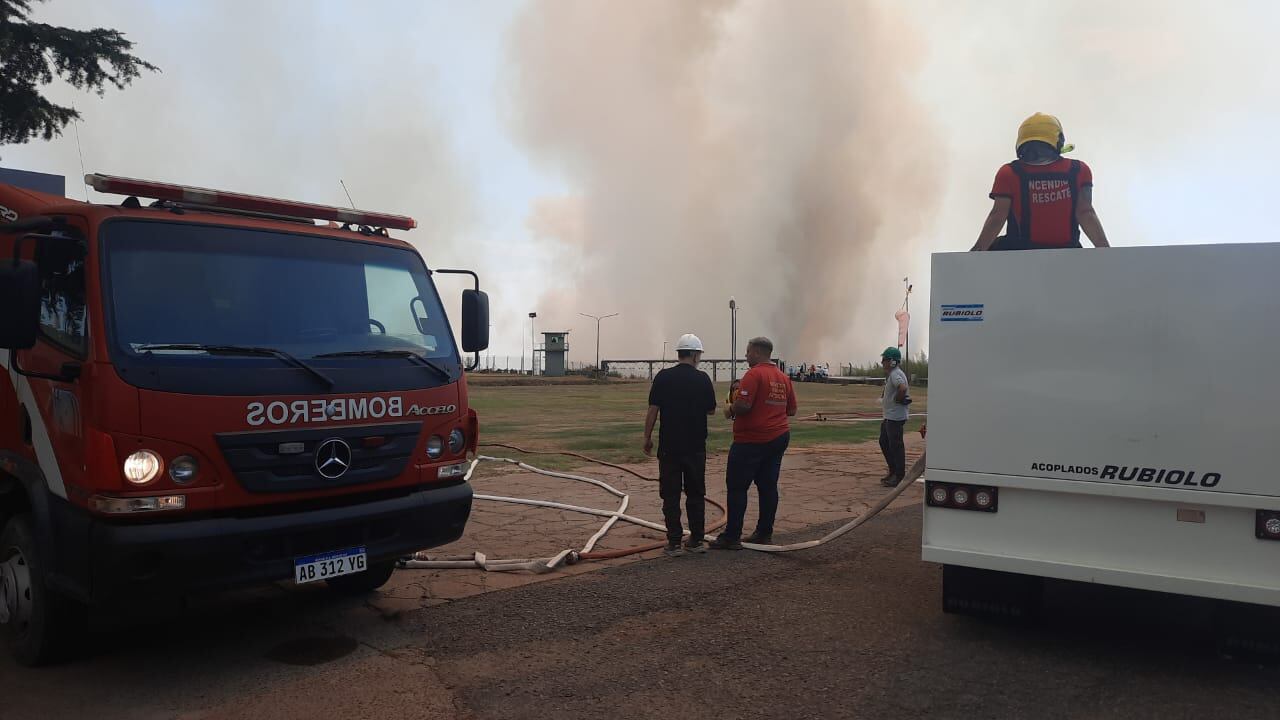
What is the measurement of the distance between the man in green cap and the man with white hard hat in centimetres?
444

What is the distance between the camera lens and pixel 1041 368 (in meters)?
4.54

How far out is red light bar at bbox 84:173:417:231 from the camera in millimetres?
4523

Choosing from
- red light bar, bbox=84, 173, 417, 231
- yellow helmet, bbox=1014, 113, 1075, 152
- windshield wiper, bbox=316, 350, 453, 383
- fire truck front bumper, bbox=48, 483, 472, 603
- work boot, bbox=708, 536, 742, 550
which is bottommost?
work boot, bbox=708, 536, 742, 550

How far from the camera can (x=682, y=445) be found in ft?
23.4

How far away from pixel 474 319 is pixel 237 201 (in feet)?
Answer: 5.63

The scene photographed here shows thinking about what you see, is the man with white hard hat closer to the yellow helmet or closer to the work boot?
the work boot

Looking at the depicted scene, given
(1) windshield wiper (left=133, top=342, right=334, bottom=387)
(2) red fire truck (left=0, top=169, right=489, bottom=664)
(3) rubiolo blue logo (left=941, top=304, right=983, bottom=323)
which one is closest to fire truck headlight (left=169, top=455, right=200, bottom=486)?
(2) red fire truck (left=0, top=169, right=489, bottom=664)

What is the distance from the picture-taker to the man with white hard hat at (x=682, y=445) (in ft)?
23.4

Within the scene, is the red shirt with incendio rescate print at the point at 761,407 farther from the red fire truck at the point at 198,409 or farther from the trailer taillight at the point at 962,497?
the red fire truck at the point at 198,409

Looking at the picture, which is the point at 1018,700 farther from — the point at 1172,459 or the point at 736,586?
the point at 736,586

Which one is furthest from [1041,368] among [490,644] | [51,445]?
[51,445]

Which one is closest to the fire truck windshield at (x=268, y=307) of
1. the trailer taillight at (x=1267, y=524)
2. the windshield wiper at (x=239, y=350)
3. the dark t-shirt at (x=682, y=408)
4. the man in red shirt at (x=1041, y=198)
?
the windshield wiper at (x=239, y=350)

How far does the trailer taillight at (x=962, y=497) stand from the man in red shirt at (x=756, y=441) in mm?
2431

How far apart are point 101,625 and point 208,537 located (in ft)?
5.95
